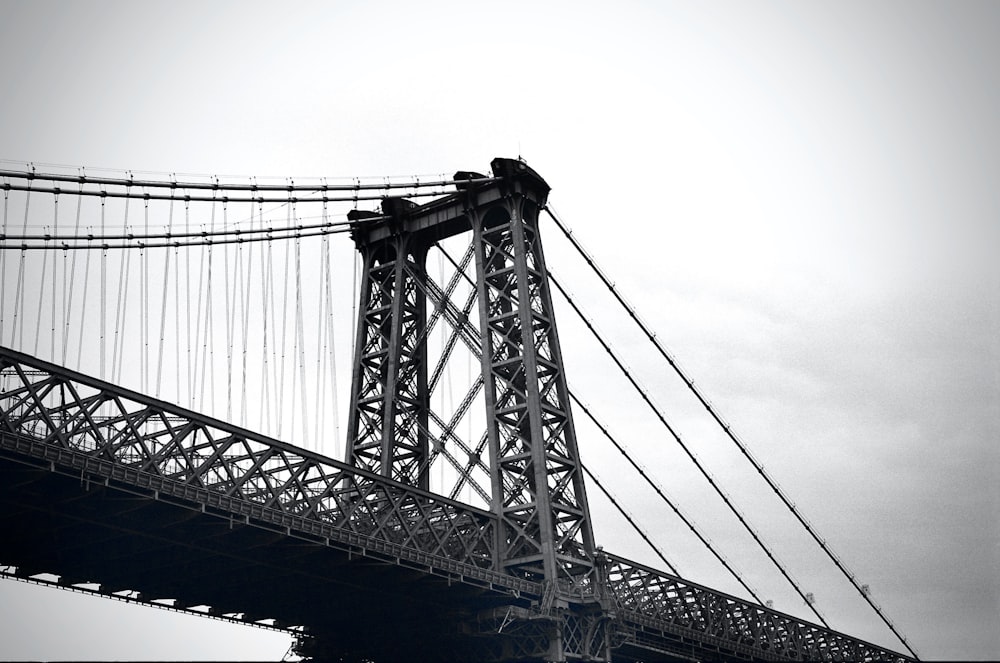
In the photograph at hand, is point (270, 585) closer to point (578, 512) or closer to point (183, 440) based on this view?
point (183, 440)

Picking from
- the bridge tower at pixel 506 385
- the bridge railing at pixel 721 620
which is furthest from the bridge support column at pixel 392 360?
the bridge railing at pixel 721 620

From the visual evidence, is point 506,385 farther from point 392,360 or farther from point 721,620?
point 721,620

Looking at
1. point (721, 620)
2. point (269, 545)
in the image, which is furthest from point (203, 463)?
point (721, 620)

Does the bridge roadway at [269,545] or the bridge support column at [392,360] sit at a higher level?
the bridge support column at [392,360]

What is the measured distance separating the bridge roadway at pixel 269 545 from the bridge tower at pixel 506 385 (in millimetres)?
790

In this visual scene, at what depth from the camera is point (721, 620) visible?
233 ft

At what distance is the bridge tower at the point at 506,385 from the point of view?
55.4 metres

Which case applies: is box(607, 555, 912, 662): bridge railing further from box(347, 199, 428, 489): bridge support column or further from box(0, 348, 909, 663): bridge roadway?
box(347, 199, 428, 489): bridge support column

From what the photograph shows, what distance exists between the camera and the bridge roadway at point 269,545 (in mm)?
38250

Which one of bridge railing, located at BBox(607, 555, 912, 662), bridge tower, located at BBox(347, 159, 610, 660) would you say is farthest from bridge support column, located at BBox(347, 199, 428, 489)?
bridge railing, located at BBox(607, 555, 912, 662)

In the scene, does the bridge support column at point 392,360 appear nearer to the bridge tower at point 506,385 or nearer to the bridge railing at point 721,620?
the bridge tower at point 506,385

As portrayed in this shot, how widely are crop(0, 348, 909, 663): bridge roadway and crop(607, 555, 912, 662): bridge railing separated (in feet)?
0.68

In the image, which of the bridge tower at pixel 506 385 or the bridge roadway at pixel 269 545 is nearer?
the bridge roadway at pixel 269 545

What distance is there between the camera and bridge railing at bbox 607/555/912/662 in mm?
61406
